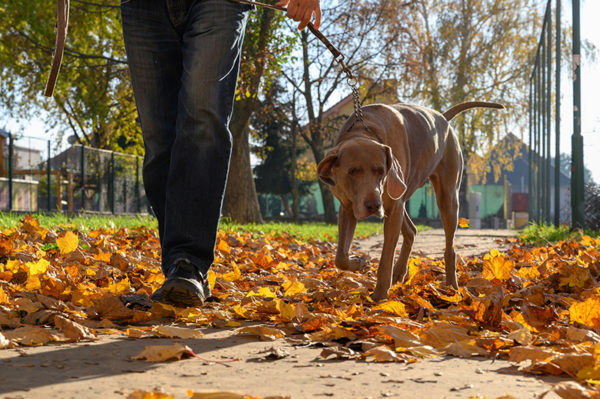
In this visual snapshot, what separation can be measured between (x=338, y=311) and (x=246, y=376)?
47.6 inches

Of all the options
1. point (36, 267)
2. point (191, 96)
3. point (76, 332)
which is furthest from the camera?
point (36, 267)

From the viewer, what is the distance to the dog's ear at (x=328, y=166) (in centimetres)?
379

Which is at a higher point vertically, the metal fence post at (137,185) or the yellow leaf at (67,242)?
the metal fence post at (137,185)

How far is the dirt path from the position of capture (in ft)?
5.86

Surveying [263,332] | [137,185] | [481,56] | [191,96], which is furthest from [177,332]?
[481,56]

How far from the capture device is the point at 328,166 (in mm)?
3887

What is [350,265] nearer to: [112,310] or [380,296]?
[380,296]

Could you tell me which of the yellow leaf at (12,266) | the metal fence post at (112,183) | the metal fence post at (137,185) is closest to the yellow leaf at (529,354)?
the yellow leaf at (12,266)

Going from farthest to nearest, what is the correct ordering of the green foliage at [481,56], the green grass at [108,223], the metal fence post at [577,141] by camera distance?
the green foliage at [481,56]
the metal fence post at [577,141]
the green grass at [108,223]

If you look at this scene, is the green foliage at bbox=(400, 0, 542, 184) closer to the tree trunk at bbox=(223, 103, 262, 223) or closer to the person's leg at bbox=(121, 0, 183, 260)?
the tree trunk at bbox=(223, 103, 262, 223)

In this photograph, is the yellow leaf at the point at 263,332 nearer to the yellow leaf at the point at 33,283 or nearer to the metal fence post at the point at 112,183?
the yellow leaf at the point at 33,283

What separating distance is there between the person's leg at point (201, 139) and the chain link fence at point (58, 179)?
1527cm

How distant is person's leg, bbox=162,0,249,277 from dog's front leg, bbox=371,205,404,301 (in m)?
0.98

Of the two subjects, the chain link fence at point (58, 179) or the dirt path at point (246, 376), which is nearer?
the dirt path at point (246, 376)
